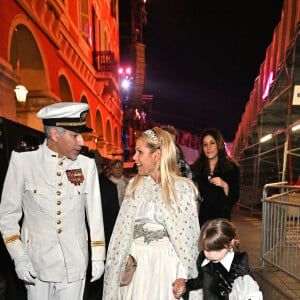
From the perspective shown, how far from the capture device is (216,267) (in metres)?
2.39

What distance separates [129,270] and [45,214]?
91cm

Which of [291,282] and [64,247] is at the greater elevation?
[64,247]

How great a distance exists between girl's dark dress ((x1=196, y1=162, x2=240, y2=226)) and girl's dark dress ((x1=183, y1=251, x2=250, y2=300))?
3.60ft

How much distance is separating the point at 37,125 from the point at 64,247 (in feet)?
20.8

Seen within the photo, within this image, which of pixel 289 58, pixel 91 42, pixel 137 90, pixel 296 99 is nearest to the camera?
pixel 296 99

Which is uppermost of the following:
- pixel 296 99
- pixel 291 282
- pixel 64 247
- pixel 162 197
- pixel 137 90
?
pixel 137 90

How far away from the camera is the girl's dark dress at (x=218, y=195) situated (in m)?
3.50

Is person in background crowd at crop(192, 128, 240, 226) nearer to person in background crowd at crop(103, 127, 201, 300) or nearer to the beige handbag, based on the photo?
person in background crowd at crop(103, 127, 201, 300)

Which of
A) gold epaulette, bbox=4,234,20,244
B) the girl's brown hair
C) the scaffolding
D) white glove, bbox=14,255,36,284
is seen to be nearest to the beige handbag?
the girl's brown hair

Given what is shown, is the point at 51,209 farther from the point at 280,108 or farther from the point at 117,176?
the point at 280,108

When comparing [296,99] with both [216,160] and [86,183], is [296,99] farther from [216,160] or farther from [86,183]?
[86,183]

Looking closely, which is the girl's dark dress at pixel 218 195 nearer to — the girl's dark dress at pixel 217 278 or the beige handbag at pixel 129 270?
the girl's dark dress at pixel 217 278

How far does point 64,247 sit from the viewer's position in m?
2.11

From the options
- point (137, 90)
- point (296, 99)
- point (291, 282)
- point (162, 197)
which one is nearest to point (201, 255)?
point (162, 197)
